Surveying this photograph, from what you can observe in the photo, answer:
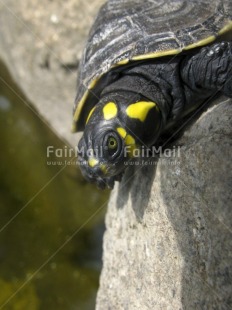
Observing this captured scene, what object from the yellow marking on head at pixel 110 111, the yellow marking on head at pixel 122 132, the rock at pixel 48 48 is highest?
the yellow marking on head at pixel 110 111

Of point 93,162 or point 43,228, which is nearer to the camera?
point 93,162

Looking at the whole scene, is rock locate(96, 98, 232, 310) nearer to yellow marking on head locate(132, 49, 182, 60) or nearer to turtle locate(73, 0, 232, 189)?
turtle locate(73, 0, 232, 189)

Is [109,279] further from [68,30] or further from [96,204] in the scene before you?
[68,30]

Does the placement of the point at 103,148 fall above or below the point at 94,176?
above

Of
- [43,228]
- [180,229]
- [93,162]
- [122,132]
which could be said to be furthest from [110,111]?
[43,228]

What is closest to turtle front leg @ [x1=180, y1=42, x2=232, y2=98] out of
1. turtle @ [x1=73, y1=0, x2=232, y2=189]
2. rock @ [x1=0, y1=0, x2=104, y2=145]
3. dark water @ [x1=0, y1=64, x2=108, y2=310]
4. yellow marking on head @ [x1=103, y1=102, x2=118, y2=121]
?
turtle @ [x1=73, y1=0, x2=232, y2=189]

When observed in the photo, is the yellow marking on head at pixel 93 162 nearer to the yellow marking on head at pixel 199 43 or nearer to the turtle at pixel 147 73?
the turtle at pixel 147 73

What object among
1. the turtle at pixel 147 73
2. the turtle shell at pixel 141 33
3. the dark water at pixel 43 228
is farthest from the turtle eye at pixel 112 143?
the dark water at pixel 43 228

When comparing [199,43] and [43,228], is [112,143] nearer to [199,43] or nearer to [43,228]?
[199,43]
